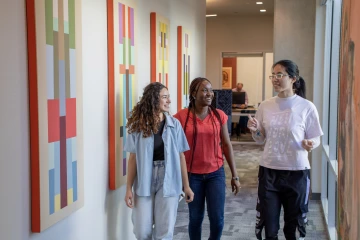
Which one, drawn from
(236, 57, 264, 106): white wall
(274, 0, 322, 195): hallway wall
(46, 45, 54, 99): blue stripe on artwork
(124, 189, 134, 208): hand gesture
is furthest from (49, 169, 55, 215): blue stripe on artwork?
(236, 57, 264, 106): white wall

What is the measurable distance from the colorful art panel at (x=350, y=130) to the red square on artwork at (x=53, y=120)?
1377 millimetres

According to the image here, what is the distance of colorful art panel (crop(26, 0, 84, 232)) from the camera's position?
88.8 inches

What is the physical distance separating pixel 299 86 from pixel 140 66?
4.53ft

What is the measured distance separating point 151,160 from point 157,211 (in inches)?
13.6

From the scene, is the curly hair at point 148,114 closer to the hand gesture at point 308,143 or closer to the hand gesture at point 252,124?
the hand gesture at point 252,124

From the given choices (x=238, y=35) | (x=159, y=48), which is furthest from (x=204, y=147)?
(x=238, y=35)

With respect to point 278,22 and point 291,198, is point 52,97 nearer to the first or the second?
point 291,198

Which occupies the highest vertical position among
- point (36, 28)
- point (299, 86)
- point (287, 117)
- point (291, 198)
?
point (36, 28)

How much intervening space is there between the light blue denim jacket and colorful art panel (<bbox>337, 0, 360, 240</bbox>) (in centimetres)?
125

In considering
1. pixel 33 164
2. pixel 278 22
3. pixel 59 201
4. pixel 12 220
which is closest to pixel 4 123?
pixel 33 164

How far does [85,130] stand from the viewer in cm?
292

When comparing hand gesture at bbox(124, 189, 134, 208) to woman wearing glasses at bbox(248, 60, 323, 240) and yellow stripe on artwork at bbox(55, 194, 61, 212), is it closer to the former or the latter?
yellow stripe on artwork at bbox(55, 194, 61, 212)

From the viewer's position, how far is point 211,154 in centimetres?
345

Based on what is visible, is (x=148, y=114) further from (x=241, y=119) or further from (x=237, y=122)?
(x=237, y=122)
